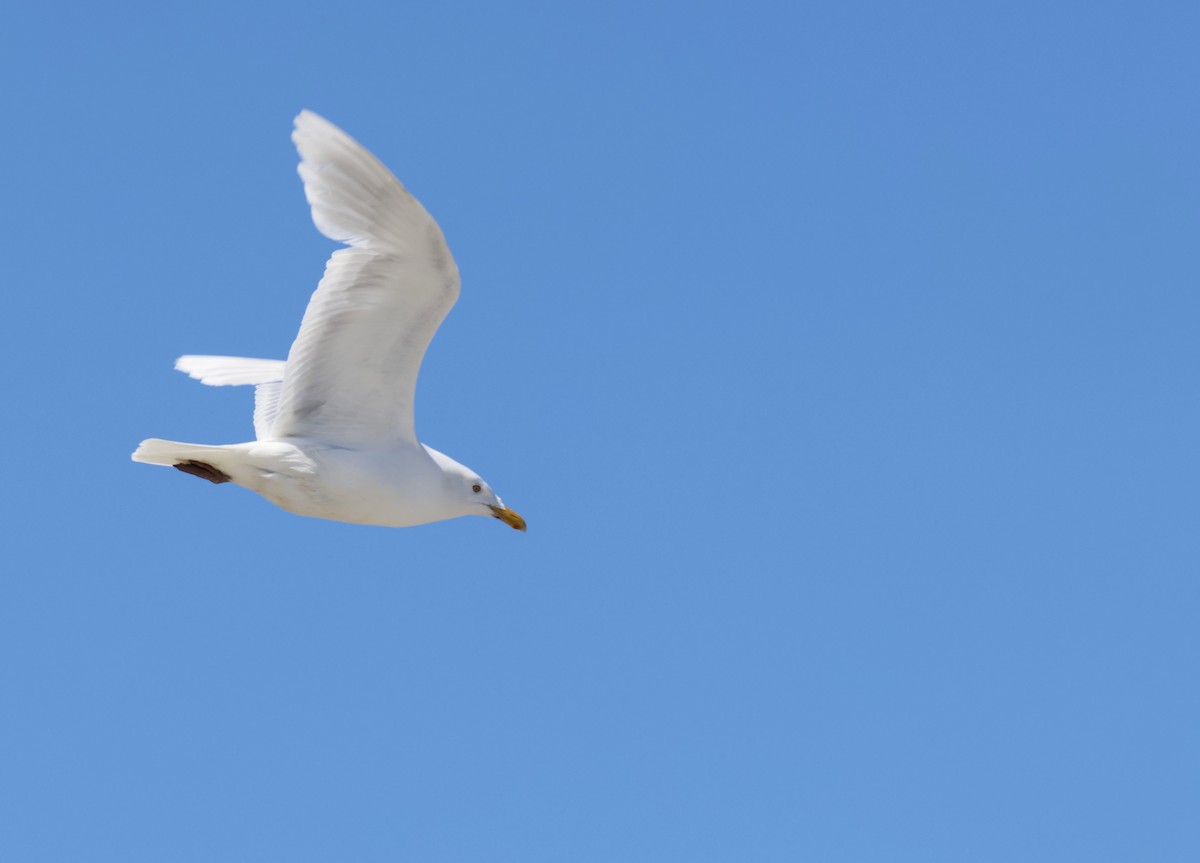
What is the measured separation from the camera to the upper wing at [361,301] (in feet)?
36.3

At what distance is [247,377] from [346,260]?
373 cm

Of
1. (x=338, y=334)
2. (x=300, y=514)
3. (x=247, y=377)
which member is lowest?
(x=300, y=514)

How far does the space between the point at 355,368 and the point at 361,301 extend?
0.52 meters

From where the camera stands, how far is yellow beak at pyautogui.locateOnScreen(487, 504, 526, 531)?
12.9m

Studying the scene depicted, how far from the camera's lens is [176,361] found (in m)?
15.5

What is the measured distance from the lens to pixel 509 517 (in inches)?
508

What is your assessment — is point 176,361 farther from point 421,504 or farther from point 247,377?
point 421,504

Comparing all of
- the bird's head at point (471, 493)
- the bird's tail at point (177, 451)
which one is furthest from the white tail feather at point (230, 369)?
the bird's tail at point (177, 451)

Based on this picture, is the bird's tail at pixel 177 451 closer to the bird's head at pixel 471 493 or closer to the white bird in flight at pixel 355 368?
the white bird in flight at pixel 355 368

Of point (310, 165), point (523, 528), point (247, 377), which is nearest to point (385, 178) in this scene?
point (310, 165)

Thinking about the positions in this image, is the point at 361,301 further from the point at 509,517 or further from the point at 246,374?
the point at 246,374

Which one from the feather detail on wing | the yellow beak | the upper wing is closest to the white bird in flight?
the upper wing

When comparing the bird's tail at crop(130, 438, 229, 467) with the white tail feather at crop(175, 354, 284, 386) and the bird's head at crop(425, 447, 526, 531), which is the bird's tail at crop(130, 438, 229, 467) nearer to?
the bird's head at crop(425, 447, 526, 531)

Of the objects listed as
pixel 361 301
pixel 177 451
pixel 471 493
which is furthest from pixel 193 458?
pixel 471 493
